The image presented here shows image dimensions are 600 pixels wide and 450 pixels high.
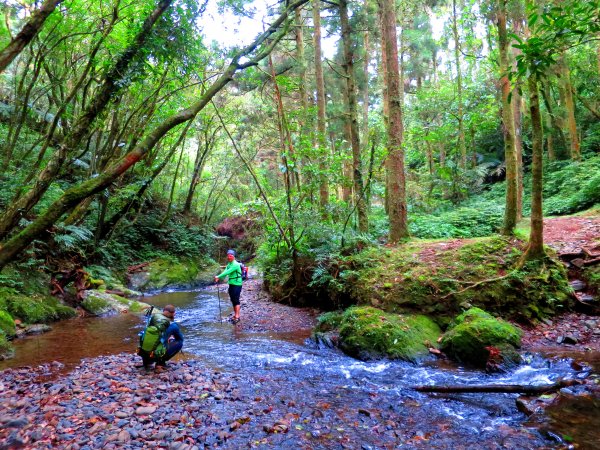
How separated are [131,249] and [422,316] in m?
16.9

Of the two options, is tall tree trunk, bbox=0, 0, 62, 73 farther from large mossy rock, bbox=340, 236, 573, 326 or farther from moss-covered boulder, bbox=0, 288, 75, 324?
large mossy rock, bbox=340, 236, 573, 326

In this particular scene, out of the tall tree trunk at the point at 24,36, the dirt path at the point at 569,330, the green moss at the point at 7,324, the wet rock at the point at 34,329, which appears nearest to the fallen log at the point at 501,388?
the dirt path at the point at 569,330

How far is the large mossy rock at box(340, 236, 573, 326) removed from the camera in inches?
314

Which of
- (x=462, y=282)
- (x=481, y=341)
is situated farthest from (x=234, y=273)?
(x=481, y=341)

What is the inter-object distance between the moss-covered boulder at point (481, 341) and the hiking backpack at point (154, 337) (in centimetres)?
519

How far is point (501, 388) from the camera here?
208 inches

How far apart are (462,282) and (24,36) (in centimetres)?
877

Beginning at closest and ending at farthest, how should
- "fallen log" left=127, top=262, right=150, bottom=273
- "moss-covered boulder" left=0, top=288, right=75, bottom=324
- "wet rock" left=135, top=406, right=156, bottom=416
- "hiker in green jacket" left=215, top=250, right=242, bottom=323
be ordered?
"wet rock" left=135, top=406, right=156, bottom=416 < "moss-covered boulder" left=0, top=288, right=75, bottom=324 < "hiker in green jacket" left=215, top=250, right=242, bottom=323 < "fallen log" left=127, top=262, right=150, bottom=273

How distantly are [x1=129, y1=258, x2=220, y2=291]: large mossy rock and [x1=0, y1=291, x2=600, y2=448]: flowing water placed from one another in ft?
25.2

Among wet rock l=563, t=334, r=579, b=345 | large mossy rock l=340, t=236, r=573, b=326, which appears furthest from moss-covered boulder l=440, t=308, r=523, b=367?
large mossy rock l=340, t=236, r=573, b=326

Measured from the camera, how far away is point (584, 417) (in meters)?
4.40

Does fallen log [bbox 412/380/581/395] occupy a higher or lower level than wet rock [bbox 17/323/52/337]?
lower

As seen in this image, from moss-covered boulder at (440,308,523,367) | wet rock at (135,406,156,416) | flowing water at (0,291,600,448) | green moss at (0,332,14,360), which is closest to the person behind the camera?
flowing water at (0,291,600,448)

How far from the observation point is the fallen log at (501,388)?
202 inches
